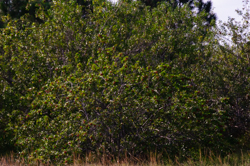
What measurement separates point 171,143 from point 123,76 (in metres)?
2.64

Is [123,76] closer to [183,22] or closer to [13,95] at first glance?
[13,95]

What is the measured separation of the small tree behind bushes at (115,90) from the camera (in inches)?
323

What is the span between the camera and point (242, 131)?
10992 mm

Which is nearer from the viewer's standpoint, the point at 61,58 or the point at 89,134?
the point at 89,134

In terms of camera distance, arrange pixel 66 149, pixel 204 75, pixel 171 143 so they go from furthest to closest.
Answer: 1. pixel 204 75
2. pixel 171 143
3. pixel 66 149

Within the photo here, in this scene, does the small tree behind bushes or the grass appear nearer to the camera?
the grass

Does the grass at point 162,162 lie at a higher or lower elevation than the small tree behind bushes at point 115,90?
lower

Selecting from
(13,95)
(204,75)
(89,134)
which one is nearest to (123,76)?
(89,134)

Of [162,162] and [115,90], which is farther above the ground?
[115,90]

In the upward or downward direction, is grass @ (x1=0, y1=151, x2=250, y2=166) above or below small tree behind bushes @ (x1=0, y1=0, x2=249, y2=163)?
below

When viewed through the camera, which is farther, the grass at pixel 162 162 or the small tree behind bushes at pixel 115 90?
the small tree behind bushes at pixel 115 90

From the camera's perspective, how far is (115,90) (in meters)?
8.18

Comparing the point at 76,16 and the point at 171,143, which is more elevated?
the point at 76,16

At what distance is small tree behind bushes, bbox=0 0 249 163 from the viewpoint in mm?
8195
